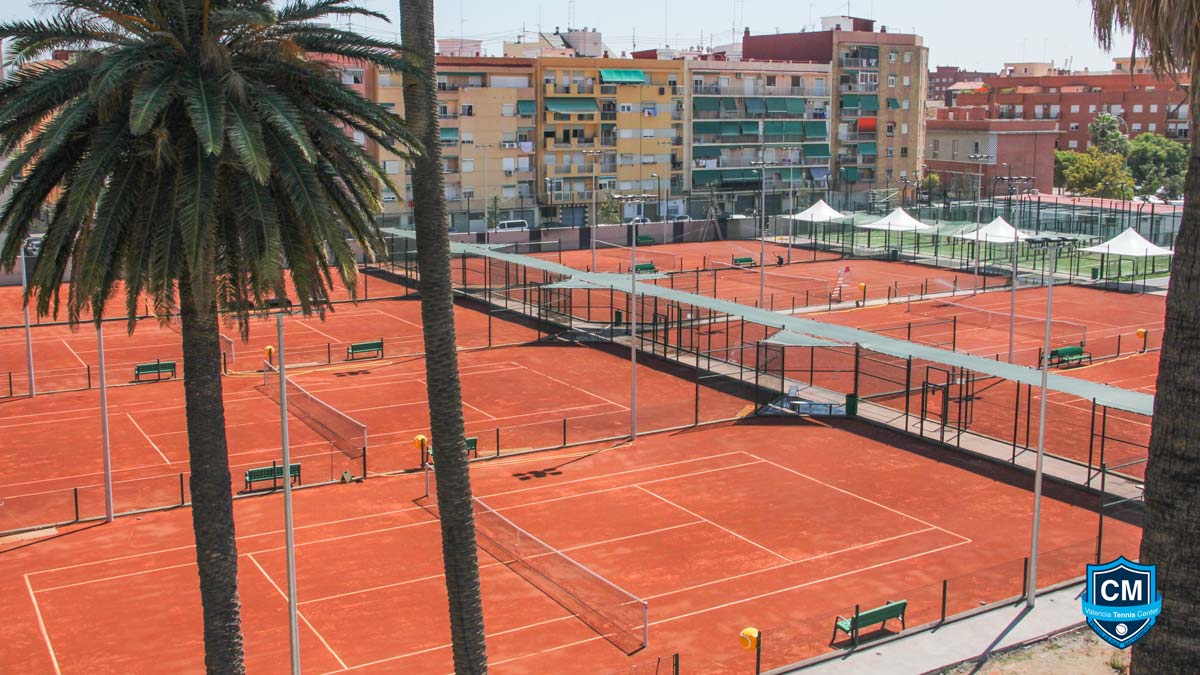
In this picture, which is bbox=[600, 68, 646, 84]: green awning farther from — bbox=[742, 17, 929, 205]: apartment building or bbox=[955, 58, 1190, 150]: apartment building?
bbox=[955, 58, 1190, 150]: apartment building

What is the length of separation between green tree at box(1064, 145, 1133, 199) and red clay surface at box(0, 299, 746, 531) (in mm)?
81153

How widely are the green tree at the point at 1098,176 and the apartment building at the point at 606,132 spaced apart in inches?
1692

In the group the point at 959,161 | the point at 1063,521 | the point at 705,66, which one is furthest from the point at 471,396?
the point at 959,161

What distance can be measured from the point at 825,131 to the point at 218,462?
114m

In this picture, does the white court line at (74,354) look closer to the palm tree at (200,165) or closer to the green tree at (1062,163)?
the palm tree at (200,165)

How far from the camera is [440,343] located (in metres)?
15.0

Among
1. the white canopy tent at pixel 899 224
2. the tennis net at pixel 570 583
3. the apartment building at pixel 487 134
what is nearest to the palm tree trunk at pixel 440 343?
the tennis net at pixel 570 583

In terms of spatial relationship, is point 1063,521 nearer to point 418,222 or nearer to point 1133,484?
point 1133,484

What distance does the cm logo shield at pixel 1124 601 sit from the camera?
10148mm

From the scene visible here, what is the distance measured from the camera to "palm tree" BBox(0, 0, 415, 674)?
14664 millimetres

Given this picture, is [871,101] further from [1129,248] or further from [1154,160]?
[1129,248]

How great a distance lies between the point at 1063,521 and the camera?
33625 mm

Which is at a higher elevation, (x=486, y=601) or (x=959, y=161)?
(x=959, y=161)

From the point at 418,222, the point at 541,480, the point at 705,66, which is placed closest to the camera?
the point at 418,222
